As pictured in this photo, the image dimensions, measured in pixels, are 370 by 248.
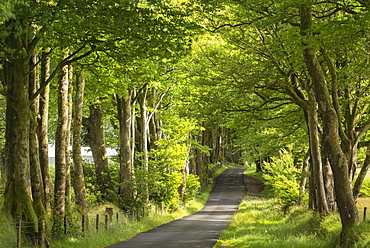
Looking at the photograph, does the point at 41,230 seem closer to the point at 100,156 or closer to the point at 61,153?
the point at 61,153

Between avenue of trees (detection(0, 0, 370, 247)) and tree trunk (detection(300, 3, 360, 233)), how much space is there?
1.1 inches

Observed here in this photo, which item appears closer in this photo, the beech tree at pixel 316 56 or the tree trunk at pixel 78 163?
the beech tree at pixel 316 56

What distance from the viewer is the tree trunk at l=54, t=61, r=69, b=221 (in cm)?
1638

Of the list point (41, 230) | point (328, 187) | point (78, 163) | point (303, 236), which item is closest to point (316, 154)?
point (328, 187)

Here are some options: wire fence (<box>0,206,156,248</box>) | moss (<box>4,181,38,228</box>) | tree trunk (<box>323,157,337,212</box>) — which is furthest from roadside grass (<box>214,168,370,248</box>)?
moss (<box>4,181,38,228</box>)

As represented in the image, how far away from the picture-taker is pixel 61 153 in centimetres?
1678

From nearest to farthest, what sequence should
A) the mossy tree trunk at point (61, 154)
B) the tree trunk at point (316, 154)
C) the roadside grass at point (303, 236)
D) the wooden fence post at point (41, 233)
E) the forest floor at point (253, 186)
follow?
the roadside grass at point (303, 236)
the wooden fence post at point (41, 233)
the mossy tree trunk at point (61, 154)
the tree trunk at point (316, 154)
the forest floor at point (253, 186)

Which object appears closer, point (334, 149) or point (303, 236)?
point (334, 149)

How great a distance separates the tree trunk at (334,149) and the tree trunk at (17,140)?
8.27 m

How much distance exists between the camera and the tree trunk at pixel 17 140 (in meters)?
13.2

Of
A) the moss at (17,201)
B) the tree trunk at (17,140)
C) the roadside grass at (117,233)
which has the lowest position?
the roadside grass at (117,233)

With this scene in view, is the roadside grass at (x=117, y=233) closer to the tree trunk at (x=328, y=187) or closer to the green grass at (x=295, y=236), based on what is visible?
the green grass at (x=295, y=236)

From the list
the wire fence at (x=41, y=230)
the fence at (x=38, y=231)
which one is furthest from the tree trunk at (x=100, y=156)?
the fence at (x=38, y=231)

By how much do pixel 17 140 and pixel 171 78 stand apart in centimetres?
1570
